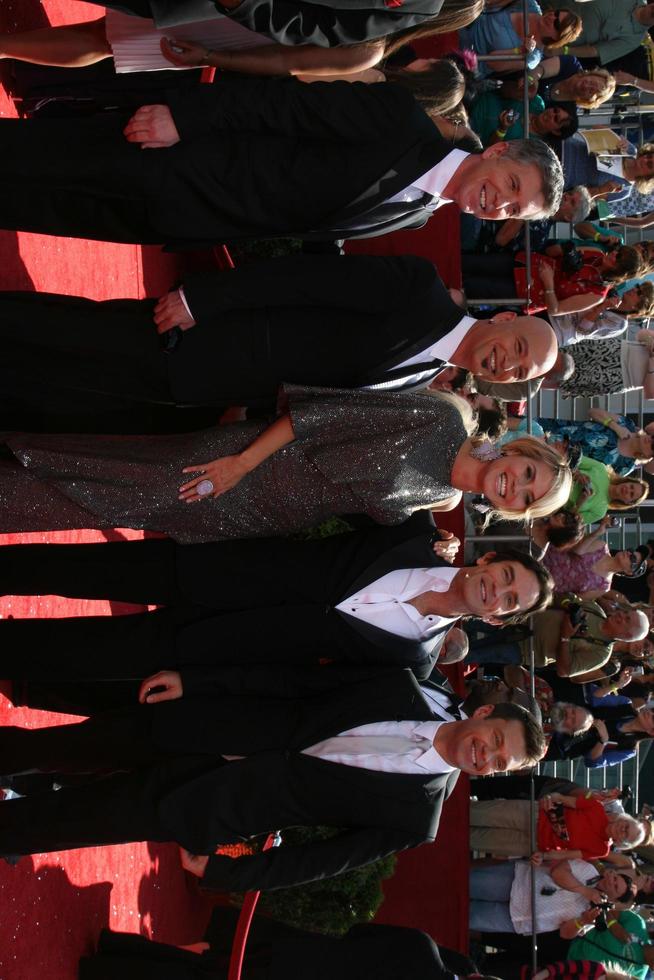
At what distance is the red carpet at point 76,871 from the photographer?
14.5 ft

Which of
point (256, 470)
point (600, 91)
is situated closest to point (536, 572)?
point (256, 470)

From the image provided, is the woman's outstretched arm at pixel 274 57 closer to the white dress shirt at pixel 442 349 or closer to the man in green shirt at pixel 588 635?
the white dress shirt at pixel 442 349

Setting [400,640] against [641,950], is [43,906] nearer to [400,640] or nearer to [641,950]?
[400,640]

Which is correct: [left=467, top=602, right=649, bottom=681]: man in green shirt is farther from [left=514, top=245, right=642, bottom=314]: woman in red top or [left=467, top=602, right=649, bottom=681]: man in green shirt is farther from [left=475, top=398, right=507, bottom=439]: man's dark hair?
[left=514, top=245, right=642, bottom=314]: woman in red top

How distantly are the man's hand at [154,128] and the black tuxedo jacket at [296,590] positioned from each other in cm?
152

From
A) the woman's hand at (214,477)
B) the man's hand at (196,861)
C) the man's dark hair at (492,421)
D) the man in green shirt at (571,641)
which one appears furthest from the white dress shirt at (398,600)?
the man in green shirt at (571,641)

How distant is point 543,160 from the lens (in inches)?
141

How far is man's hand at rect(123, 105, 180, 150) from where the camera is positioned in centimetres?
345

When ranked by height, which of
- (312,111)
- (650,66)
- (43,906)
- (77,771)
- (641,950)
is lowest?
(641,950)

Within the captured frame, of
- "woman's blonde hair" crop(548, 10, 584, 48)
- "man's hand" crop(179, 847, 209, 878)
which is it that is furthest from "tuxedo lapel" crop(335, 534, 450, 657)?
"woman's blonde hair" crop(548, 10, 584, 48)

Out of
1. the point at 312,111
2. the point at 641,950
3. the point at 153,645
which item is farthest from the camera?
the point at 641,950

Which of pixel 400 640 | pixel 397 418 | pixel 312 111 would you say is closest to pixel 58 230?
pixel 312 111

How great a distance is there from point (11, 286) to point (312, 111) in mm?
2201

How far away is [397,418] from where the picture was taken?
3756mm
